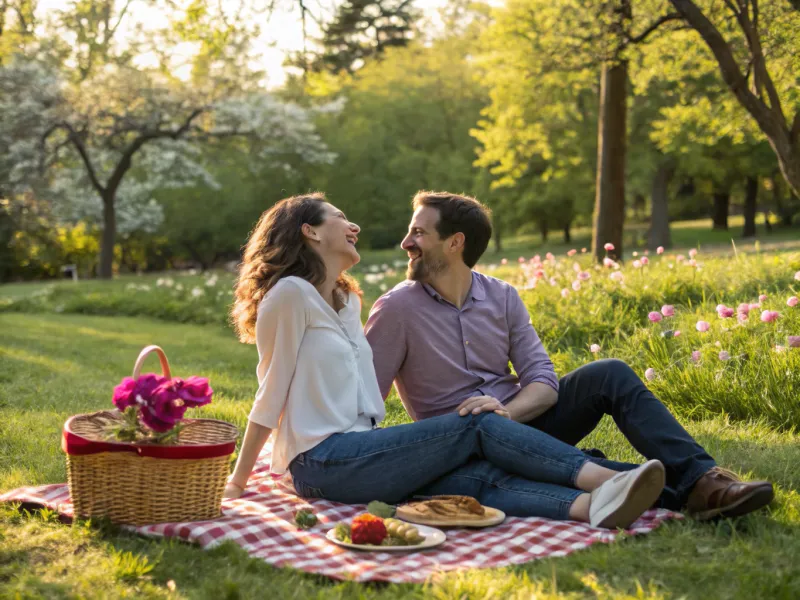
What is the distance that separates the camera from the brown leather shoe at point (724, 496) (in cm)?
343

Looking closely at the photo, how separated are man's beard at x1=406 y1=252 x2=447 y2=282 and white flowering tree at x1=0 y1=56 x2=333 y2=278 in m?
18.0

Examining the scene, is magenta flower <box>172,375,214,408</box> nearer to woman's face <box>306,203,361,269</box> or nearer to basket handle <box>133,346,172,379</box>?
basket handle <box>133,346,172,379</box>

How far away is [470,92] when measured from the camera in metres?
37.4

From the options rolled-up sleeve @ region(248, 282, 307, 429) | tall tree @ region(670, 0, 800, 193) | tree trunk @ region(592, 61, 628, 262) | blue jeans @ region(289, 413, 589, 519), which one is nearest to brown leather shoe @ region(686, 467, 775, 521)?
blue jeans @ region(289, 413, 589, 519)

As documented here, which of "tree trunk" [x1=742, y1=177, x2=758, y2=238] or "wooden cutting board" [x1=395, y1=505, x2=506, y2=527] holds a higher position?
"tree trunk" [x1=742, y1=177, x2=758, y2=238]

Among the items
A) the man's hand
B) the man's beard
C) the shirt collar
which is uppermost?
the man's beard

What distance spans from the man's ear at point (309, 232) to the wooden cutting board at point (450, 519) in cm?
127

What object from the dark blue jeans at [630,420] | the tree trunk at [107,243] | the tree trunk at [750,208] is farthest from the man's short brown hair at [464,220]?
the tree trunk at [750,208]

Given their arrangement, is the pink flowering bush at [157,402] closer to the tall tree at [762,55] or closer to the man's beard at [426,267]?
the man's beard at [426,267]

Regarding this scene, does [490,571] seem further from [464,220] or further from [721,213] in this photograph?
[721,213]

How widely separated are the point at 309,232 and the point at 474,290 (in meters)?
0.92

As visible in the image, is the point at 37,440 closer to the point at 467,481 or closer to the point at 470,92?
the point at 467,481

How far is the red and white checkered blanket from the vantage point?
3.14 meters

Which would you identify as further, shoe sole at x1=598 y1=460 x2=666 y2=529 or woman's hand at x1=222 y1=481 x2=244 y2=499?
woman's hand at x1=222 y1=481 x2=244 y2=499
